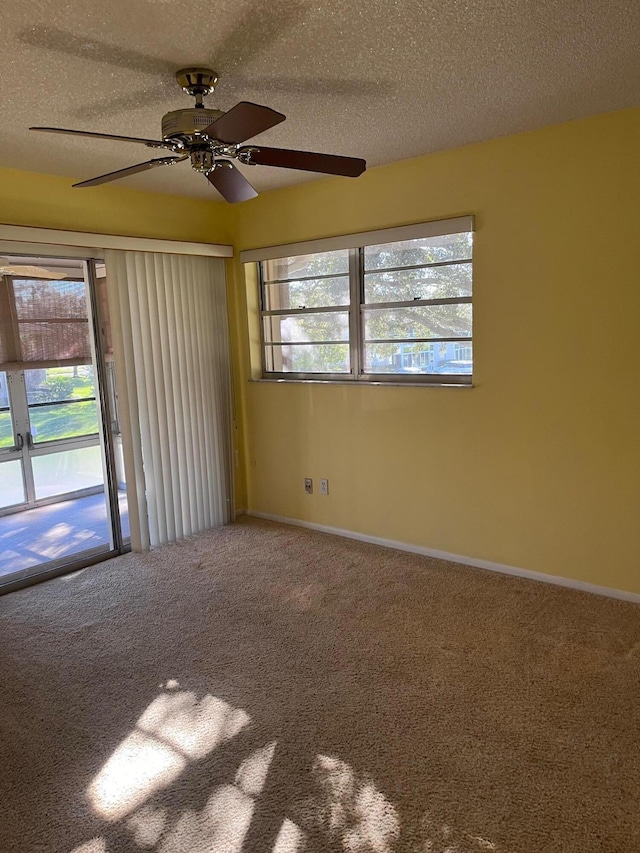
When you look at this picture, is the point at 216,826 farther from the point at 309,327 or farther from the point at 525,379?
the point at 309,327

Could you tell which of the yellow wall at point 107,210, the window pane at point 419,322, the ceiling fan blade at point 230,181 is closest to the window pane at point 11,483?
the yellow wall at point 107,210

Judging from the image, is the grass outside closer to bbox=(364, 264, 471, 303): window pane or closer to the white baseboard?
the white baseboard

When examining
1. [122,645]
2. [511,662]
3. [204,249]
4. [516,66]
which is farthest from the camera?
[204,249]

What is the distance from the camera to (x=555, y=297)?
3229 millimetres

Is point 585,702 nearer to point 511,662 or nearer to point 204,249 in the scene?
point 511,662

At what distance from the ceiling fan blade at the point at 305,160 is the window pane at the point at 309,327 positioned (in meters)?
1.89

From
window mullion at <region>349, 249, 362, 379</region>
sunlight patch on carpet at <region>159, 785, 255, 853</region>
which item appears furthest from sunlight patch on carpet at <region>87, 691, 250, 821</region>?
window mullion at <region>349, 249, 362, 379</region>

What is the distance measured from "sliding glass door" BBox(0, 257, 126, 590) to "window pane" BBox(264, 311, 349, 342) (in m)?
1.26

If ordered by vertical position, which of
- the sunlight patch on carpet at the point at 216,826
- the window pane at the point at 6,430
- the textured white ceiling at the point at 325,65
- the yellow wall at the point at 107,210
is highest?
the textured white ceiling at the point at 325,65

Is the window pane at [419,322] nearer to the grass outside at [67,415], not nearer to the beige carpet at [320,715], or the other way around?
the beige carpet at [320,715]

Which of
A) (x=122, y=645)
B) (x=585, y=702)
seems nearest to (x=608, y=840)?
(x=585, y=702)

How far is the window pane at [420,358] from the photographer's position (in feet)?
12.2

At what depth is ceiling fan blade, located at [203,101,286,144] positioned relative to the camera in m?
1.73

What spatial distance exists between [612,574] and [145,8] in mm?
3229
